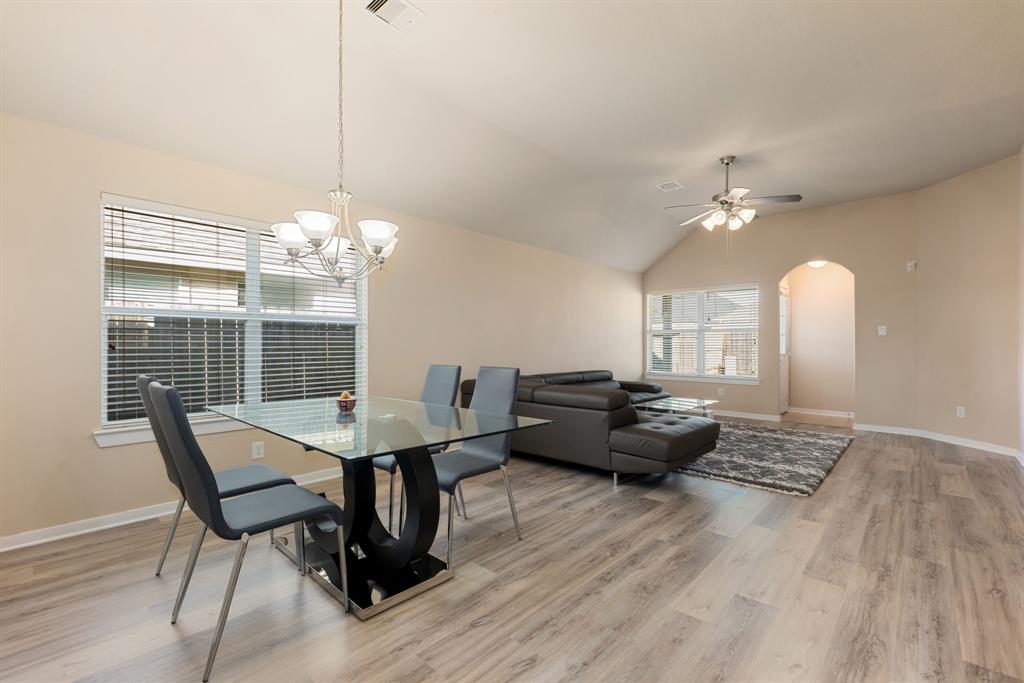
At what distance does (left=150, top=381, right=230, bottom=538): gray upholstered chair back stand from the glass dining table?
354mm

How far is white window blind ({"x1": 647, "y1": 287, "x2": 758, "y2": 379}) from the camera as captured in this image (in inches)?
277

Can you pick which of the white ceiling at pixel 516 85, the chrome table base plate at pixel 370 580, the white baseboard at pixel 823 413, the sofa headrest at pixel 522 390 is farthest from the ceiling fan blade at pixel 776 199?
the white baseboard at pixel 823 413

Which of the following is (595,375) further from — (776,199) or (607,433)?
(776,199)

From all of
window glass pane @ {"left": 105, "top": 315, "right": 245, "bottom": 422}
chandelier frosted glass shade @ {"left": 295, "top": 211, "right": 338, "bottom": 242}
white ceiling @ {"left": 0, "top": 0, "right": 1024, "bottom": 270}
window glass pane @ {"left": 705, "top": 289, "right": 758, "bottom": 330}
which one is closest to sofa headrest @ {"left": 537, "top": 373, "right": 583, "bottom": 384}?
white ceiling @ {"left": 0, "top": 0, "right": 1024, "bottom": 270}

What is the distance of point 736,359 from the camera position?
716 centimetres

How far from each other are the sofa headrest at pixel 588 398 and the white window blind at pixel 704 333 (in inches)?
162

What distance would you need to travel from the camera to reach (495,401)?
10.1 ft

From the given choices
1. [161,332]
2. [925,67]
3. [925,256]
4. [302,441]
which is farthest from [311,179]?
[925,256]

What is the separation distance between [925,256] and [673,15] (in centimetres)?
509

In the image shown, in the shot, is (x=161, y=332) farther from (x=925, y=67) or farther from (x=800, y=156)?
(x=800, y=156)

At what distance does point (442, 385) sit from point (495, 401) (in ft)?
1.76

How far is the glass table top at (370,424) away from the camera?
1.92 m

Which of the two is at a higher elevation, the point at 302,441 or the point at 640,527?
the point at 302,441

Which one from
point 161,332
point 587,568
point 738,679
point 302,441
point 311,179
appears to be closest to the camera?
point 738,679
